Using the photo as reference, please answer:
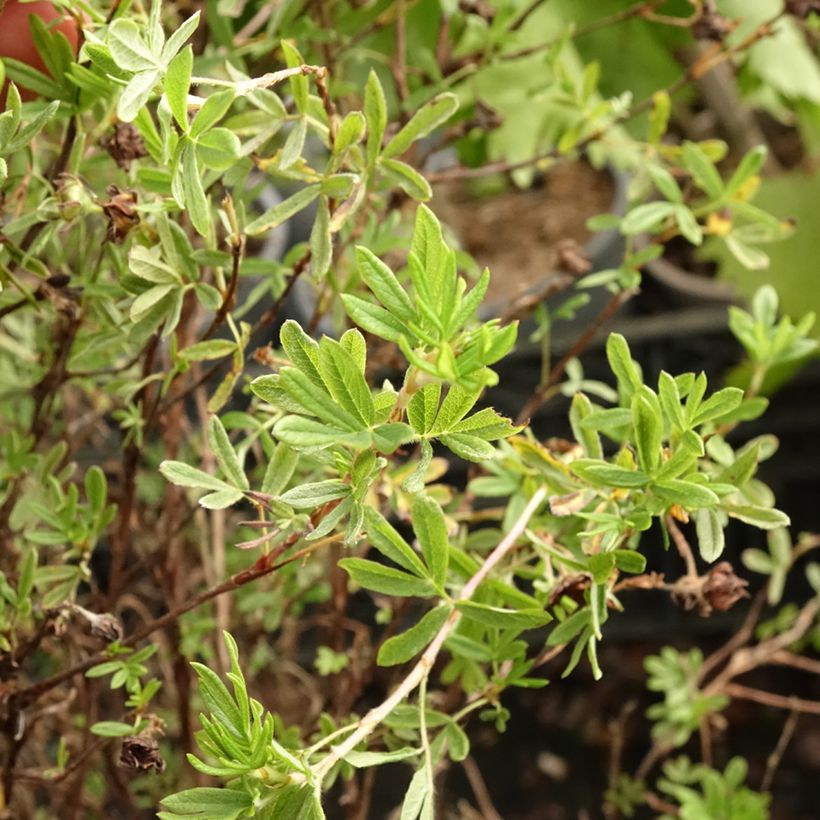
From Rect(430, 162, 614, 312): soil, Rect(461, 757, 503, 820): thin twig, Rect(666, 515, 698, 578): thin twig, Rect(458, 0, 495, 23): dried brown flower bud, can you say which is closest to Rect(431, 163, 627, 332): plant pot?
Rect(430, 162, 614, 312): soil

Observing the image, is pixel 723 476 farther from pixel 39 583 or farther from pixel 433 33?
pixel 433 33

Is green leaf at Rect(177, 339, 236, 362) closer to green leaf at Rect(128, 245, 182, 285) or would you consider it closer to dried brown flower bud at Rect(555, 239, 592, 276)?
green leaf at Rect(128, 245, 182, 285)

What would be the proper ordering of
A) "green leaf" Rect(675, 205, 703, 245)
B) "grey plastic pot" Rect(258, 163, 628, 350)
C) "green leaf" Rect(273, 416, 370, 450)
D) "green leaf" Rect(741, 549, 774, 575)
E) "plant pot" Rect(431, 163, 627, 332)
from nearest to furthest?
"green leaf" Rect(273, 416, 370, 450) → "green leaf" Rect(675, 205, 703, 245) → "green leaf" Rect(741, 549, 774, 575) → "grey plastic pot" Rect(258, 163, 628, 350) → "plant pot" Rect(431, 163, 627, 332)

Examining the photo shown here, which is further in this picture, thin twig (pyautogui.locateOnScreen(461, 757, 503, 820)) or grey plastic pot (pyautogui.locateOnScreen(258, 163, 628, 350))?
grey plastic pot (pyautogui.locateOnScreen(258, 163, 628, 350))

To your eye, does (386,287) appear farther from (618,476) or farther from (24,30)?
(24,30)

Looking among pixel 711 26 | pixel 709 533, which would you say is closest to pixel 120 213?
pixel 709 533
